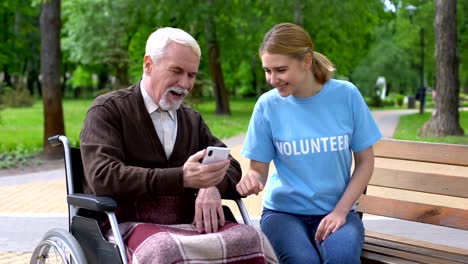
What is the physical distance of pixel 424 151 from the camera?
414 centimetres

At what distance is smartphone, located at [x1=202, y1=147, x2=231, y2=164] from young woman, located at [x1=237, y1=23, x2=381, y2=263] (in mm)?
447

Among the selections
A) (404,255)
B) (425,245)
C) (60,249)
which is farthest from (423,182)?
(60,249)

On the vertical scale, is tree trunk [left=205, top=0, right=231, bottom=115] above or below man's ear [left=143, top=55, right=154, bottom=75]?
below

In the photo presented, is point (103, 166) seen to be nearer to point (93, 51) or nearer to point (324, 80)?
point (324, 80)

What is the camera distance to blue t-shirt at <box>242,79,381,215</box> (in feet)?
12.0

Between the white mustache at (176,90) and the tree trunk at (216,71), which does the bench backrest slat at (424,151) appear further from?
the tree trunk at (216,71)

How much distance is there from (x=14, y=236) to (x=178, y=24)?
21.6 metres

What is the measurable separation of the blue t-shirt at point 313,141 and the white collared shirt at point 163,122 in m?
0.42

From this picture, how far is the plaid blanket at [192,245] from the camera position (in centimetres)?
307

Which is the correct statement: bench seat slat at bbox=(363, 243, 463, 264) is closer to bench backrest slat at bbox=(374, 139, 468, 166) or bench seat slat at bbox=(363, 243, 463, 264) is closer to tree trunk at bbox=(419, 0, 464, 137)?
bench backrest slat at bbox=(374, 139, 468, 166)

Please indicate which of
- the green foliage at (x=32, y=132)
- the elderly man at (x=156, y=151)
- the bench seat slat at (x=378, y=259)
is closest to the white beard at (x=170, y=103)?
the elderly man at (x=156, y=151)

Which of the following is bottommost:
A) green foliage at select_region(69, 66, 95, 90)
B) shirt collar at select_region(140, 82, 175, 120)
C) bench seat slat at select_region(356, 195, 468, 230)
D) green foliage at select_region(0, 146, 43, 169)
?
green foliage at select_region(69, 66, 95, 90)

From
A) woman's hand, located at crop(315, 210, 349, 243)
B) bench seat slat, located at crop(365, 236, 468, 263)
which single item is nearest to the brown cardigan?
woman's hand, located at crop(315, 210, 349, 243)

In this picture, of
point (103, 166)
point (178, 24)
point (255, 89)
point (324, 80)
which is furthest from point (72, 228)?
point (255, 89)
